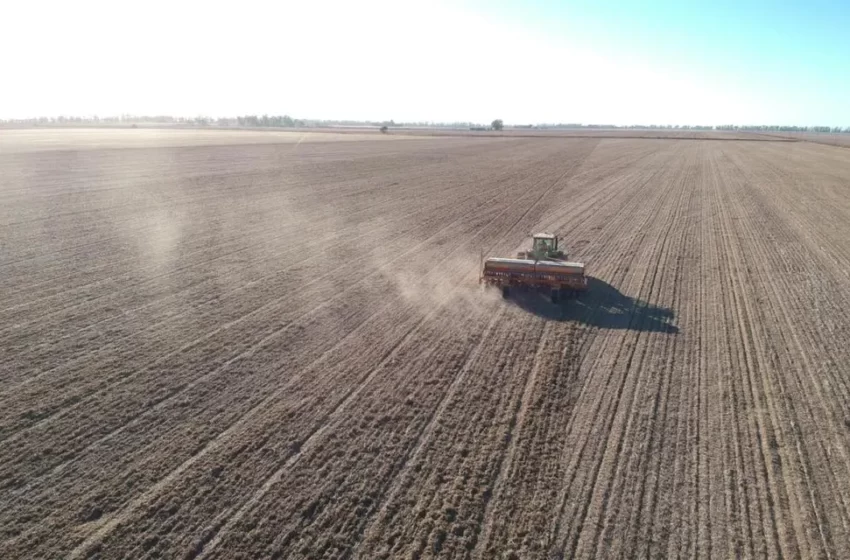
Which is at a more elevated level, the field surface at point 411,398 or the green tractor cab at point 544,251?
the green tractor cab at point 544,251

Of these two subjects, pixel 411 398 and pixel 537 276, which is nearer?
pixel 411 398

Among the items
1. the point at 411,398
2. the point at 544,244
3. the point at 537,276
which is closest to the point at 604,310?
the point at 537,276

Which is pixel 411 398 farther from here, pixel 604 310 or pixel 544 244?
pixel 544 244

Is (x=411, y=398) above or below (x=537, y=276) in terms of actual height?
below

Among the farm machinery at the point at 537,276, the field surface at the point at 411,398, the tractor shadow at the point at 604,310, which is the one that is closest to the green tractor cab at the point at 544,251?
the farm machinery at the point at 537,276

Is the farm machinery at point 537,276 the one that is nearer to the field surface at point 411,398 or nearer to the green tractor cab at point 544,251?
the green tractor cab at point 544,251

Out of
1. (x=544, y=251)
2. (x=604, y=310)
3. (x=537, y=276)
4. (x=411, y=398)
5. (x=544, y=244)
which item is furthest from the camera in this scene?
(x=544, y=244)
